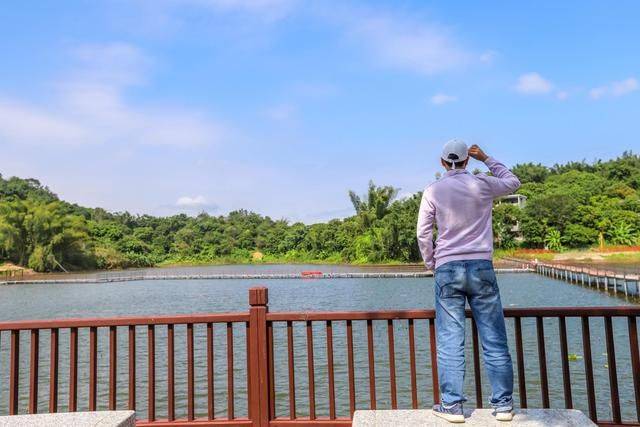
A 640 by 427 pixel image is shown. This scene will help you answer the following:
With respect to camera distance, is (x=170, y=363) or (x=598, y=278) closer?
(x=170, y=363)

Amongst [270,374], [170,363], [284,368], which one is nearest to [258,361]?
[270,374]

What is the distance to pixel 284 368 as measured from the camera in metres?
10.3

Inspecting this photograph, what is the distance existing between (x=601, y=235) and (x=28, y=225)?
2221 inches

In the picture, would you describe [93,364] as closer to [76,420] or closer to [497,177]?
[76,420]

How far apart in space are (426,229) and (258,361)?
1.32m

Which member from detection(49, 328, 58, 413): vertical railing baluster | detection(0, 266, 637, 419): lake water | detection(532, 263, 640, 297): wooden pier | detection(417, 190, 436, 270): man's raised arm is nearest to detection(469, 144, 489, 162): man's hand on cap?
detection(417, 190, 436, 270): man's raised arm

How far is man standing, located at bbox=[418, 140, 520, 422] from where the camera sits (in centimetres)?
236

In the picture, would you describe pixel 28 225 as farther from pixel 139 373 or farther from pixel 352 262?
pixel 139 373

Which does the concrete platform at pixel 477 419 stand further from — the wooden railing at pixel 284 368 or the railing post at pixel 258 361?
the railing post at pixel 258 361

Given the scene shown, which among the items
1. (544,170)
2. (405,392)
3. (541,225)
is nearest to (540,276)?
(541,225)

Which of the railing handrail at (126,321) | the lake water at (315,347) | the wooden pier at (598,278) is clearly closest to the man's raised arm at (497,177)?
the railing handrail at (126,321)

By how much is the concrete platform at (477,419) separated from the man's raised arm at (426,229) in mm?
738

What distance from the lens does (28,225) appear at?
47.8 meters

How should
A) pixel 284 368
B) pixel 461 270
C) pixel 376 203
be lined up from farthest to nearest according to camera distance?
pixel 376 203 → pixel 284 368 → pixel 461 270
